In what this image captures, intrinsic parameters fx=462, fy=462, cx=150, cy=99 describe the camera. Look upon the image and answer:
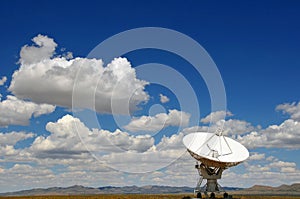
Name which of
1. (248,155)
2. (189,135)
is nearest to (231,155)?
(248,155)

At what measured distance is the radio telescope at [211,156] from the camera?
79188mm

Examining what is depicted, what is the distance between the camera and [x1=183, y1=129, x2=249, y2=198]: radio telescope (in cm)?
7919

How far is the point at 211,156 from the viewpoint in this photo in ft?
264

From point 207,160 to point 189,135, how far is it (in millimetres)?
6817

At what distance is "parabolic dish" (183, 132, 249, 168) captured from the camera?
79000mm

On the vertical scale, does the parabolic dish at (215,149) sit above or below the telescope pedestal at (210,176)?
above

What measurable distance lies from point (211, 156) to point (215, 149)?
2.50 meters

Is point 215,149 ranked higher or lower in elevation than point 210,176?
higher

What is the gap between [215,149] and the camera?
82.6 meters

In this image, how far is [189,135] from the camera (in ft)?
275

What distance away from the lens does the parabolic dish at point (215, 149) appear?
3110 inches

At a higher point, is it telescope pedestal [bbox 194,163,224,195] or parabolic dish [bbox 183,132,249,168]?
parabolic dish [bbox 183,132,249,168]

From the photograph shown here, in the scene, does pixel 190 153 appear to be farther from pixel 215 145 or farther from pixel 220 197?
pixel 220 197

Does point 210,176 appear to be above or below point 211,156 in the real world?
below
